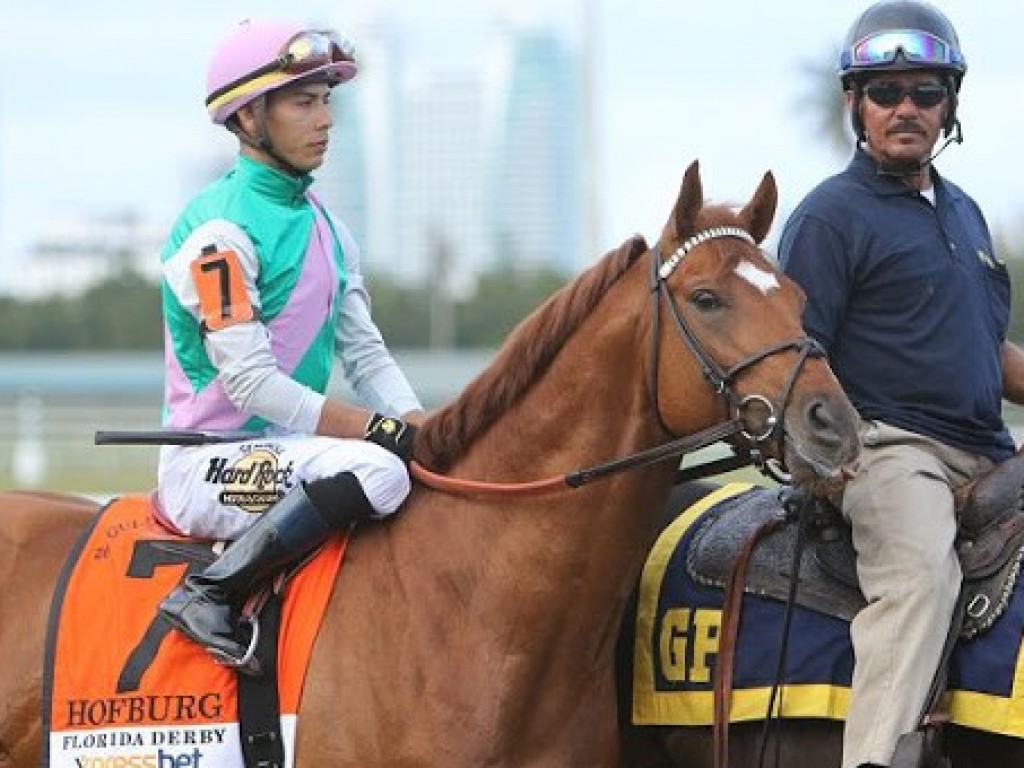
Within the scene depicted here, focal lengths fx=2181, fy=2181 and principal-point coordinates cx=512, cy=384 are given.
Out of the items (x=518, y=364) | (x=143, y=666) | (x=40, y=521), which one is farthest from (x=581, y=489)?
(x=40, y=521)

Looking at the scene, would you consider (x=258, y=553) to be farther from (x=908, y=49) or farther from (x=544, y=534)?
(x=908, y=49)

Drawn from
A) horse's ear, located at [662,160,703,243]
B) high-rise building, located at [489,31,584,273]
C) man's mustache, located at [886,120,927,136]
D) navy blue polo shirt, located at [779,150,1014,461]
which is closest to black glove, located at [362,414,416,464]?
horse's ear, located at [662,160,703,243]

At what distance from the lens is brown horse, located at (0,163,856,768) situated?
20.2 ft

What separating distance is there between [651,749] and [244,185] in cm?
220

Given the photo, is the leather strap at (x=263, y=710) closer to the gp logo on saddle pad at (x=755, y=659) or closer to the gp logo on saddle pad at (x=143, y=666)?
the gp logo on saddle pad at (x=143, y=666)

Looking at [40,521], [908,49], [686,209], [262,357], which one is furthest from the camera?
[40,521]

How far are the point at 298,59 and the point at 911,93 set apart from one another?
1.90m

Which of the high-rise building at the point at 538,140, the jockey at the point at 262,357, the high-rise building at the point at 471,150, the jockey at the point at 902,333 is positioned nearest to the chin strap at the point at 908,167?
the jockey at the point at 902,333

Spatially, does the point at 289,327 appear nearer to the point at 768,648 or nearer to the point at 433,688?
the point at 433,688

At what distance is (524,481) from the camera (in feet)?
21.3

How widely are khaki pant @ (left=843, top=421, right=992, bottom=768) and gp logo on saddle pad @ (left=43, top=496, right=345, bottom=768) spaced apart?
1578 mm

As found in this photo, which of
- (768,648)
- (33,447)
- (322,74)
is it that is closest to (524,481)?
(768,648)

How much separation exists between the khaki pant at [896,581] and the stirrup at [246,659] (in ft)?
5.70

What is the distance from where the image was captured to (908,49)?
21.8ft
